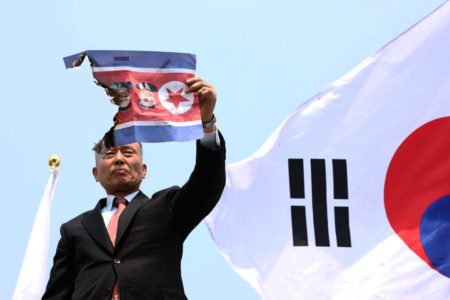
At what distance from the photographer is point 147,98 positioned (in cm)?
665

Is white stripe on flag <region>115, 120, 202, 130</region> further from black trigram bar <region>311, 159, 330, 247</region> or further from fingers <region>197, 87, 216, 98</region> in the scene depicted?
black trigram bar <region>311, 159, 330, 247</region>

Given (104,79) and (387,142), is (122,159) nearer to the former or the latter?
(104,79)

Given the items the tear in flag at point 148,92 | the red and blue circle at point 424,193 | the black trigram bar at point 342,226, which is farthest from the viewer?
the black trigram bar at point 342,226

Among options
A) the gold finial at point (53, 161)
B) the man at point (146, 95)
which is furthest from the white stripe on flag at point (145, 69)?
the gold finial at point (53, 161)

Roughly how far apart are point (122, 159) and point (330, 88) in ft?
11.5

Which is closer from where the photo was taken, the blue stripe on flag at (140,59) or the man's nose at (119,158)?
the blue stripe on flag at (140,59)

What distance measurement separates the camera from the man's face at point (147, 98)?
6.63m

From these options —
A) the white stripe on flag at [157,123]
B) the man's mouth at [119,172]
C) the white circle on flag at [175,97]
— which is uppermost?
the white circle on flag at [175,97]

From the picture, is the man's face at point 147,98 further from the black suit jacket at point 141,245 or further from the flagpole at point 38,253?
the flagpole at point 38,253

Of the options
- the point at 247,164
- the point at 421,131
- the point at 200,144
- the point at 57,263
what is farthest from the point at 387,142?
the point at 57,263

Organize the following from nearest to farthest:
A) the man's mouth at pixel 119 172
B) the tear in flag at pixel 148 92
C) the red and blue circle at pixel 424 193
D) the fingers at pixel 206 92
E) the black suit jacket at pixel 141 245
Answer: the black suit jacket at pixel 141 245 < the fingers at pixel 206 92 < the tear in flag at pixel 148 92 < the man's mouth at pixel 119 172 < the red and blue circle at pixel 424 193

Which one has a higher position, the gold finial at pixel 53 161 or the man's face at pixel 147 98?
the man's face at pixel 147 98

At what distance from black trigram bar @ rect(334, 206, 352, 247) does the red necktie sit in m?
3.02

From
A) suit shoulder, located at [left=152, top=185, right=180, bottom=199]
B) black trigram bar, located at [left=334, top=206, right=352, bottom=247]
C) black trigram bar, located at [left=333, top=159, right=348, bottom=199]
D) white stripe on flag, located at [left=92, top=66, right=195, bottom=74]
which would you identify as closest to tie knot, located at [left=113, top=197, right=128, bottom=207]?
suit shoulder, located at [left=152, top=185, right=180, bottom=199]
